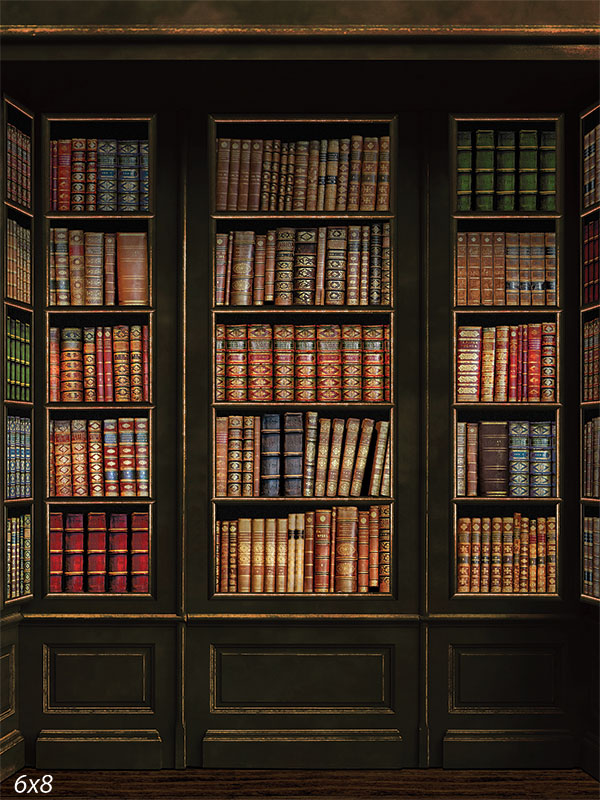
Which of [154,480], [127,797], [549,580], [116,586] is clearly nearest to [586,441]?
[549,580]

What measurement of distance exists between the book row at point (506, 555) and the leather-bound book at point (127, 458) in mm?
1385

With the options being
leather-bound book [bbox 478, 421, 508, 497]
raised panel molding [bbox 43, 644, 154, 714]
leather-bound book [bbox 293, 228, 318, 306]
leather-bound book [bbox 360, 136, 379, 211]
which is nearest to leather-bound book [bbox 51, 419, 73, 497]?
raised panel molding [bbox 43, 644, 154, 714]

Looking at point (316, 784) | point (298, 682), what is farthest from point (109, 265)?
point (316, 784)

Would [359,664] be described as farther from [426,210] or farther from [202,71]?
[202,71]

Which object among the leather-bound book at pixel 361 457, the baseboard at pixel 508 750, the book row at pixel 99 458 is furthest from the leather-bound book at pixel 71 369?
the baseboard at pixel 508 750

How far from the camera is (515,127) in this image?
11.7 ft

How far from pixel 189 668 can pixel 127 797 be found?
0.53m

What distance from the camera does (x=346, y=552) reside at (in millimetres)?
3465

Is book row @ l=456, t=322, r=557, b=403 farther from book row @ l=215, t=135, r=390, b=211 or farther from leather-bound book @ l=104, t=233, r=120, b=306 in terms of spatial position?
leather-bound book @ l=104, t=233, r=120, b=306

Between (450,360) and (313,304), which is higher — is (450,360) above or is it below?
below

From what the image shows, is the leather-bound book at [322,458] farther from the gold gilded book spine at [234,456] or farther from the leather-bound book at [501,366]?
the leather-bound book at [501,366]

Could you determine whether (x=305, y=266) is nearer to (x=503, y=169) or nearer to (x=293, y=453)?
(x=293, y=453)

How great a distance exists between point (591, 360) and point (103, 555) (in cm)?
218

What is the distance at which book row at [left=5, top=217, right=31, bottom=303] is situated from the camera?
11.0ft
